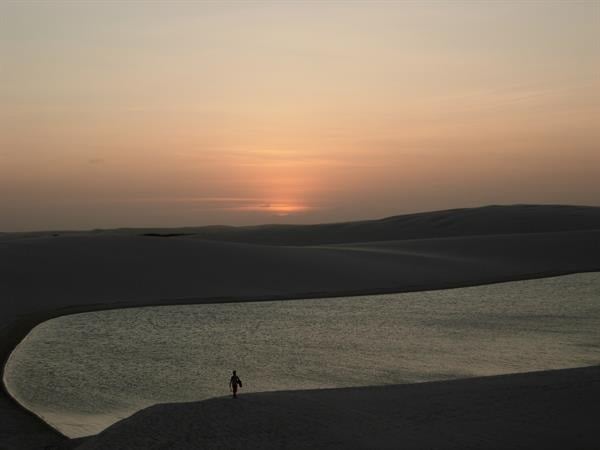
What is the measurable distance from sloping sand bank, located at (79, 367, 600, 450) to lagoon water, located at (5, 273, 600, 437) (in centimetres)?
260

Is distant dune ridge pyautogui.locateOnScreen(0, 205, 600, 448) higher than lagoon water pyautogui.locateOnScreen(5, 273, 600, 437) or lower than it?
higher

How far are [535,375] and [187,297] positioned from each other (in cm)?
2169

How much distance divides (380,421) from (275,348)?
944cm

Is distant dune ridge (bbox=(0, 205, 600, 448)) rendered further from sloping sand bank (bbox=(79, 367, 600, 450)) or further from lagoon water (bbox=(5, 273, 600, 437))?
sloping sand bank (bbox=(79, 367, 600, 450))

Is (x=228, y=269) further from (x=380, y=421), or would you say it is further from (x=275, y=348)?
(x=380, y=421)

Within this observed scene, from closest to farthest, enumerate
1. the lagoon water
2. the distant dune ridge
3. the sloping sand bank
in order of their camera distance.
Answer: the sloping sand bank → the lagoon water → the distant dune ridge

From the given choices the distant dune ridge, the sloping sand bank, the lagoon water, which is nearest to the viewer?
the sloping sand bank

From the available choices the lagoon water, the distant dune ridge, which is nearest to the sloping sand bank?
the lagoon water

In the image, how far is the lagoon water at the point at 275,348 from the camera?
55.5ft

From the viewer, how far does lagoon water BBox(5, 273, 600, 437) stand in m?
16.9

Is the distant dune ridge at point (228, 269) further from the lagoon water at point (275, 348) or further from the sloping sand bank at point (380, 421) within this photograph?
the sloping sand bank at point (380, 421)

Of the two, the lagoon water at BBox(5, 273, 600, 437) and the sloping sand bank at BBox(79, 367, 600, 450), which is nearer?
Answer: the sloping sand bank at BBox(79, 367, 600, 450)

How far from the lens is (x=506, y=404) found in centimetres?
1338

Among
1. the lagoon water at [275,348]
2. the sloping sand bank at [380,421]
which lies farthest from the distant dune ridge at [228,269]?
the sloping sand bank at [380,421]
